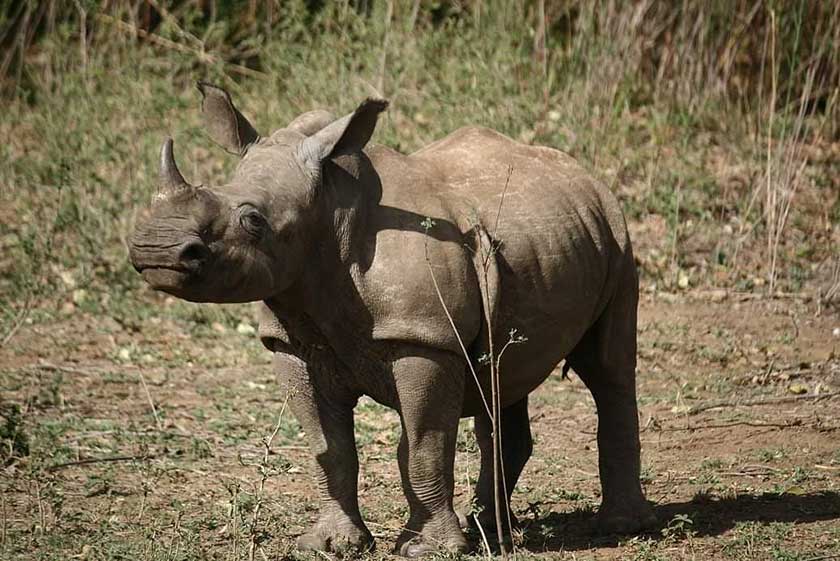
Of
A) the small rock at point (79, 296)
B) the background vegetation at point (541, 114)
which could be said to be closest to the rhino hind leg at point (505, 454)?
the background vegetation at point (541, 114)

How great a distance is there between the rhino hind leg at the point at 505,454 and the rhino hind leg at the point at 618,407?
0.35m

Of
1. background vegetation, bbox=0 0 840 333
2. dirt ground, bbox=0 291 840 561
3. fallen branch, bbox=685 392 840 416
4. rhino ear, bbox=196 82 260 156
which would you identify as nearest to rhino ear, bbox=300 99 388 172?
rhino ear, bbox=196 82 260 156

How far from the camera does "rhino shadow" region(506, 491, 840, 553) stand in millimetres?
5785

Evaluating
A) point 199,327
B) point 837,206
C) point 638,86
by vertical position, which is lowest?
point 199,327

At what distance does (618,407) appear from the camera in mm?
6047

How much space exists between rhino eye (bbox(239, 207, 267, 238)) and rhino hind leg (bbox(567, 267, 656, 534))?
74.4 inches

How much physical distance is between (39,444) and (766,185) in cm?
583

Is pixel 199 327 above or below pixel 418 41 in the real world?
below

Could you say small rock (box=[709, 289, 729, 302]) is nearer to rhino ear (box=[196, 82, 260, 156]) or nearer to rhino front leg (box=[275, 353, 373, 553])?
rhino front leg (box=[275, 353, 373, 553])

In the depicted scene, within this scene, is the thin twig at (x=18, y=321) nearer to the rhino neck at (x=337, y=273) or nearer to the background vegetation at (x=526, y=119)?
the background vegetation at (x=526, y=119)

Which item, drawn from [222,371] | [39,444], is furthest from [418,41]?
[39,444]

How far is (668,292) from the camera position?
32.6 feet

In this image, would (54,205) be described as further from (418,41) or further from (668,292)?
(668,292)

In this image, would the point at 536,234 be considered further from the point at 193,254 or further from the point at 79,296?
the point at 79,296
